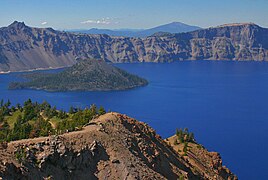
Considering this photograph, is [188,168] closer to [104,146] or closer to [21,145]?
[104,146]

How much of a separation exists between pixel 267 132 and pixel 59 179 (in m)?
156

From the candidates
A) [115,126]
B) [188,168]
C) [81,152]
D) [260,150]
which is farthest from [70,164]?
[260,150]

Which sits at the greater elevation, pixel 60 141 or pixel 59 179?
pixel 60 141

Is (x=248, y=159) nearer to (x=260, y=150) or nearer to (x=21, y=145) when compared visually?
(x=260, y=150)

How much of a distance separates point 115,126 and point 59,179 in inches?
643

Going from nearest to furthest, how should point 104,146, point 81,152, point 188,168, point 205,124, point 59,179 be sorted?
point 59,179 → point 81,152 → point 104,146 → point 188,168 → point 205,124

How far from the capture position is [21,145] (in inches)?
1785

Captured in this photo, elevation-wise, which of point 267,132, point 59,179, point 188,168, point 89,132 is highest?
point 89,132

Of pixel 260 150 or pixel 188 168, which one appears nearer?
pixel 188 168

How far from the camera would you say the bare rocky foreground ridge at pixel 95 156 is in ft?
142

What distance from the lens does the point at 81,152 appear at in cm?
4844

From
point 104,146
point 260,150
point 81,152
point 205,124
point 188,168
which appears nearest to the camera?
point 81,152

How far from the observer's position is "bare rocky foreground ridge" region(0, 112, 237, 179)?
43.3 m

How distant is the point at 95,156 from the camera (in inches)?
1972
